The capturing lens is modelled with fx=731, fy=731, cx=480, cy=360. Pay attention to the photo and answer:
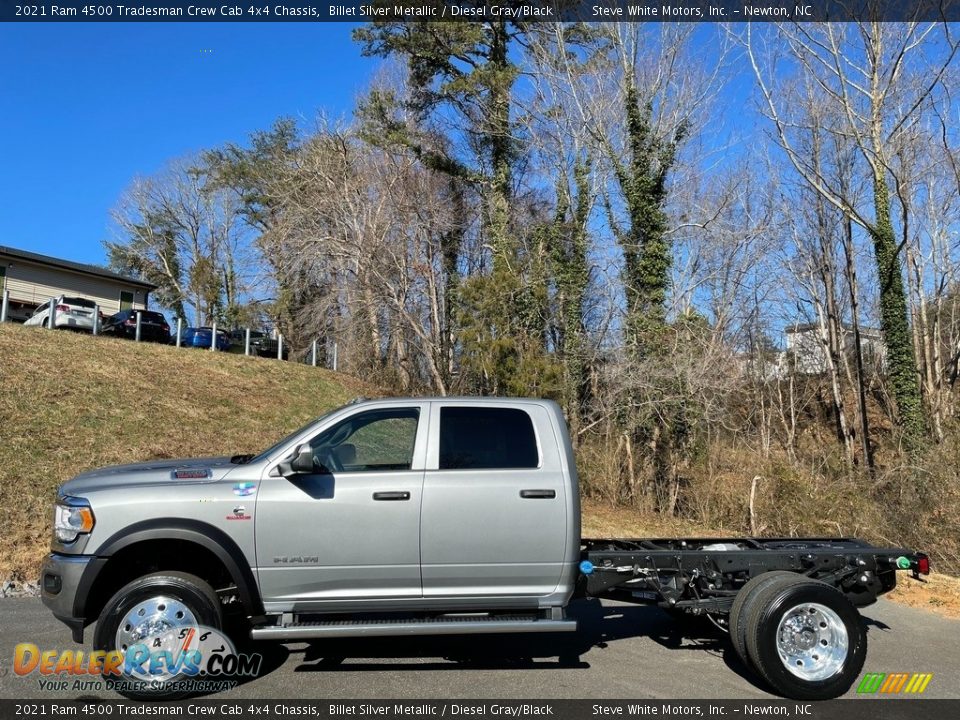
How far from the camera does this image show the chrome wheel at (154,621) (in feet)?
15.8

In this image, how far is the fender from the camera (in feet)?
16.0

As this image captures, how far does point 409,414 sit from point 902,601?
6.07 meters

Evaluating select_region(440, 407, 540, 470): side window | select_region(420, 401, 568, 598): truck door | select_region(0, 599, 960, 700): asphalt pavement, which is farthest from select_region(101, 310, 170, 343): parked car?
select_region(420, 401, 568, 598): truck door

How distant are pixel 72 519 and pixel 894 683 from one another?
596cm

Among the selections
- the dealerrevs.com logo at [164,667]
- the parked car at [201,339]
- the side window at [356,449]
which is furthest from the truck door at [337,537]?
the parked car at [201,339]

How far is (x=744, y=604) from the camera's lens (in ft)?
17.3

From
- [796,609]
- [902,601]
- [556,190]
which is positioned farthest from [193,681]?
[556,190]

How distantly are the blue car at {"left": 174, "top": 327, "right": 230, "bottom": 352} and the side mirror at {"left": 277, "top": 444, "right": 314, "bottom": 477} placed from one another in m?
27.5

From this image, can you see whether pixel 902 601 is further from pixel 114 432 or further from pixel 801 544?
pixel 114 432

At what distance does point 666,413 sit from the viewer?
50.2ft

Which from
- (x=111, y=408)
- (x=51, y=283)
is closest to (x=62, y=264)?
(x=51, y=283)

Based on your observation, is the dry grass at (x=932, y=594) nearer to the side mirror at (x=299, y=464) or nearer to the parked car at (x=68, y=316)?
the side mirror at (x=299, y=464)
